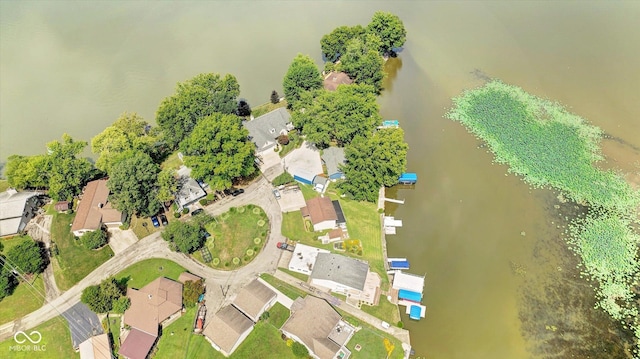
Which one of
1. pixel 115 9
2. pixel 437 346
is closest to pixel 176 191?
pixel 437 346

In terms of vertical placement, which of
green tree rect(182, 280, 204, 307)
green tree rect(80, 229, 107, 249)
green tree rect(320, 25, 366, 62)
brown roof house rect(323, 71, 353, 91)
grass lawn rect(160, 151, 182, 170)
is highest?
green tree rect(320, 25, 366, 62)

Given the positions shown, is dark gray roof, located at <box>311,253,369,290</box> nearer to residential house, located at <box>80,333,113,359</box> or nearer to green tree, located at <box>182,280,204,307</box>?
green tree, located at <box>182,280,204,307</box>

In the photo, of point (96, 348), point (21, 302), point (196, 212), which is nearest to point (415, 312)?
point (196, 212)

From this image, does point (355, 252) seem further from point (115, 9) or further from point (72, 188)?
point (115, 9)

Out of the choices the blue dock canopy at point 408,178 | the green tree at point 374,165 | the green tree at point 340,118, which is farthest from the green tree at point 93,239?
the blue dock canopy at point 408,178

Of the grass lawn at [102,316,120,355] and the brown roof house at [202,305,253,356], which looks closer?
the brown roof house at [202,305,253,356]

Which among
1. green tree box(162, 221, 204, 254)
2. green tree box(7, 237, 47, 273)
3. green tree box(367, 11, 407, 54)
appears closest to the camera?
green tree box(7, 237, 47, 273)

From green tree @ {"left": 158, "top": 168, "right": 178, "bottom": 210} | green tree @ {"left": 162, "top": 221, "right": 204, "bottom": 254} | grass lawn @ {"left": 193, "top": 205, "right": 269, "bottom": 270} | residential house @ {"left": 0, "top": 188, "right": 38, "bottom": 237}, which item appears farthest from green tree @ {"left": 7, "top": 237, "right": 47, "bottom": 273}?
grass lawn @ {"left": 193, "top": 205, "right": 269, "bottom": 270}

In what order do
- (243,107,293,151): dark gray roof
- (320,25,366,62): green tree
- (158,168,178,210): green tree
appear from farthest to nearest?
(320,25,366,62): green tree → (243,107,293,151): dark gray roof → (158,168,178,210): green tree
